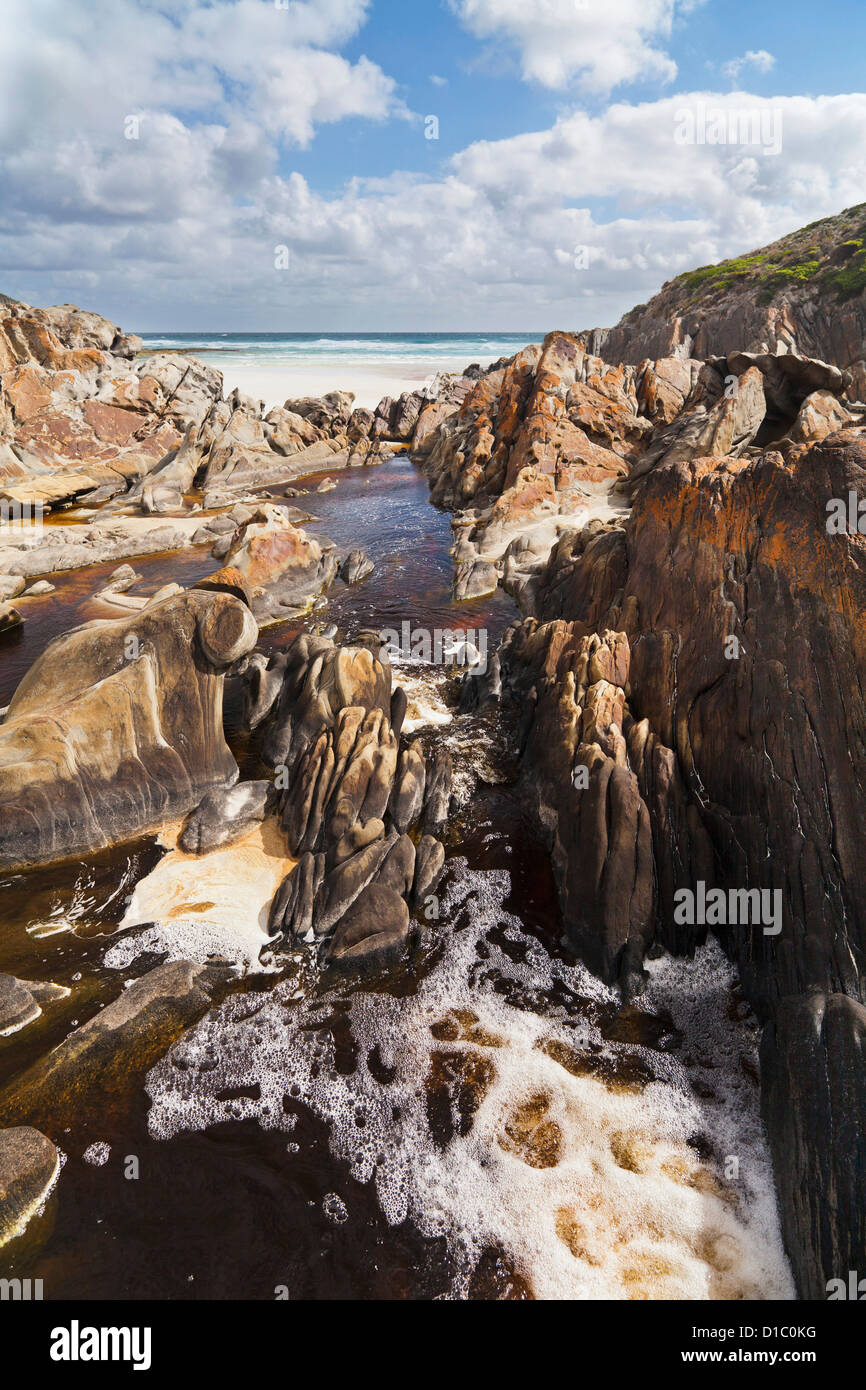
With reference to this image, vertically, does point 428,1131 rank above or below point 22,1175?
below

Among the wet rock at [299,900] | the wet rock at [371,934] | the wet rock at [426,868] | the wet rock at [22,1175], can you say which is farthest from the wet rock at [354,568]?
the wet rock at [22,1175]

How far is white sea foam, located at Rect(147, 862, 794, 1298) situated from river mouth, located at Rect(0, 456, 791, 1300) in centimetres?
2

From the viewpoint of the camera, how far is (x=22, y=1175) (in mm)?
6922

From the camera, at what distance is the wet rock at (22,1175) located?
6.71 meters

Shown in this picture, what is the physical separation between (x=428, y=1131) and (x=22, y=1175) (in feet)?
14.5

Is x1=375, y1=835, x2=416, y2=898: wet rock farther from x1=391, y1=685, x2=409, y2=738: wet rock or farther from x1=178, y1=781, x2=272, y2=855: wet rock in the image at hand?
x1=391, y1=685, x2=409, y2=738: wet rock

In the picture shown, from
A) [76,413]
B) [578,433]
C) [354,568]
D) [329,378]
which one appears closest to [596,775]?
[354,568]

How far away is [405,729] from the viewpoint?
16234 millimetres

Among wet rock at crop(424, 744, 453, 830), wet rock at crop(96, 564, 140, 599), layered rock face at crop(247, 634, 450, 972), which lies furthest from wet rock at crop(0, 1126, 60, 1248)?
wet rock at crop(96, 564, 140, 599)

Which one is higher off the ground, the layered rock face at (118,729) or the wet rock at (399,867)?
the layered rock face at (118,729)

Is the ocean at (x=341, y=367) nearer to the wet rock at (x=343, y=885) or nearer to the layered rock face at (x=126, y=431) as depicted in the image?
the layered rock face at (x=126, y=431)

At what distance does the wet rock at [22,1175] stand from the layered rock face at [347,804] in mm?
3891

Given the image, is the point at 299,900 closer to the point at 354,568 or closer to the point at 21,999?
the point at 21,999

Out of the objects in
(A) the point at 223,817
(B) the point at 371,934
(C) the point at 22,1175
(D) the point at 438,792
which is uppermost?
Answer: (D) the point at 438,792
